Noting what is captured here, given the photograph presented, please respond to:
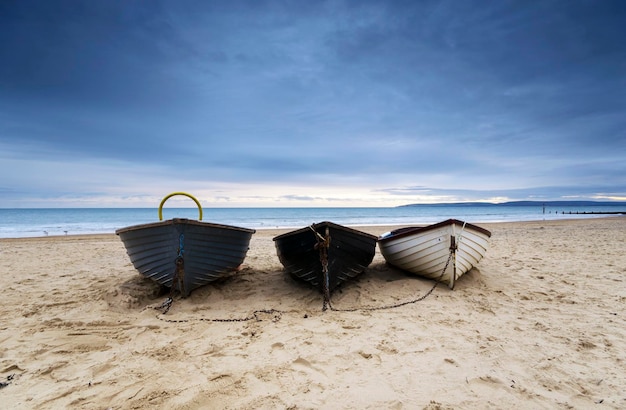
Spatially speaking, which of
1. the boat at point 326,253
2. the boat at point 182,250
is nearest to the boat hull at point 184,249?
the boat at point 182,250

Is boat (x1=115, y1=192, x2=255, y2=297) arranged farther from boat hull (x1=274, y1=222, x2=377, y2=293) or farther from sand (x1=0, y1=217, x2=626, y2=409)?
boat hull (x1=274, y1=222, x2=377, y2=293)

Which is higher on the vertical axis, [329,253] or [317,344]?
[329,253]

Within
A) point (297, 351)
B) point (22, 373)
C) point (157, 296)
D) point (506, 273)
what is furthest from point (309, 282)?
point (506, 273)

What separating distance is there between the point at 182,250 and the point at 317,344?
2514mm

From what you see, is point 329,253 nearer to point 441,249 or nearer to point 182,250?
point 441,249

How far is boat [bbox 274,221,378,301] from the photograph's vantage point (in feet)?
16.3

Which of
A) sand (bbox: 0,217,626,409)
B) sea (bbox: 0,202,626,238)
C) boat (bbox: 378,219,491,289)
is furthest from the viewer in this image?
sea (bbox: 0,202,626,238)

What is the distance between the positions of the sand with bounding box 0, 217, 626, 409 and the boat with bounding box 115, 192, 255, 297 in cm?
38

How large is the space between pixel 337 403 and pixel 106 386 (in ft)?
6.61

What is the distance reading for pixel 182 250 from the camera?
4898 mm

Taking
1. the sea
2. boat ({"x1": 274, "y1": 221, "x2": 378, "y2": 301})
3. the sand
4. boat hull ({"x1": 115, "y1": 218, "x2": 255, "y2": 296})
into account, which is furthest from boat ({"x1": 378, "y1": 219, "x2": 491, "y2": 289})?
→ the sea

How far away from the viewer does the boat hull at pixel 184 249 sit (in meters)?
4.86

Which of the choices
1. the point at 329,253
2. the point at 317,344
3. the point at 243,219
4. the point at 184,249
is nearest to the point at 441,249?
the point at 329,253

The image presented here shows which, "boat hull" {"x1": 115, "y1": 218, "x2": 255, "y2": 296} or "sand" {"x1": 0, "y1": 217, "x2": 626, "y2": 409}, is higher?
"boat hull" {"x1": 115, "y1": 218, "x2": 255, "y2": 296}
